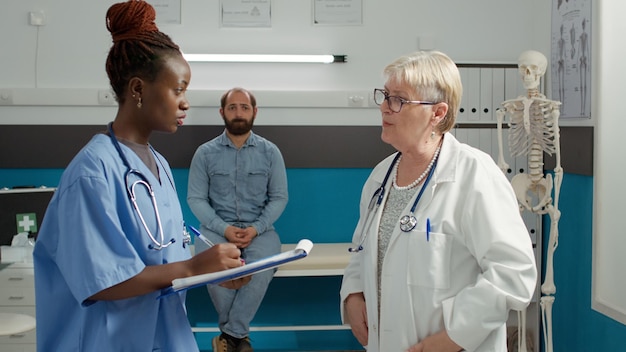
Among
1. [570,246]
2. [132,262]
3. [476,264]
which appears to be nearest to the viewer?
[132,262]

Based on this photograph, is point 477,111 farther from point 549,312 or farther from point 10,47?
point 10,47

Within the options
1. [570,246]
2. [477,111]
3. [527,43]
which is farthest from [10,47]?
[570,246]

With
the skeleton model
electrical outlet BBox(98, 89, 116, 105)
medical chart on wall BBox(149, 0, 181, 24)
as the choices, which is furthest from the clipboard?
medical chart on wall BBox(149, 0, 181, 24)

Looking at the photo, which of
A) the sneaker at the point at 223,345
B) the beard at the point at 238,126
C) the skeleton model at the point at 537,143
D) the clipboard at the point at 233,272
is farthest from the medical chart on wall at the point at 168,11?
the clipboard at the point at 233,272

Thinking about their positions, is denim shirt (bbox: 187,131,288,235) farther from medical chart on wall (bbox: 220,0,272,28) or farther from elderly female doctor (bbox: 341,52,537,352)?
elderly female doctor (bbox: 341,52,537,352)

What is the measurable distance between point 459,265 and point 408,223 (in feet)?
0.56

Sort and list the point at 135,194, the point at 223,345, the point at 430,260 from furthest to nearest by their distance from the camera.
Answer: the point at 223,345
the point at 430,260
the point at 135,194

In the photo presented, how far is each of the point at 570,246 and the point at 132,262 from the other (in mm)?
3088

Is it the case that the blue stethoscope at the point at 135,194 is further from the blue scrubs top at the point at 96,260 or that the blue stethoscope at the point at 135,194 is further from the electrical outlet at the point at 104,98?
the electrical outlet at the point at 104,98

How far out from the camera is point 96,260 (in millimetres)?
1473

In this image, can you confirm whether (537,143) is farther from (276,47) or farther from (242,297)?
(242,297)

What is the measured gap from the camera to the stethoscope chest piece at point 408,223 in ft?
6.02

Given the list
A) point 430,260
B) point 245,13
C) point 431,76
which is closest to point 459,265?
point 430,260

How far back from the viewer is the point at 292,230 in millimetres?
4590
